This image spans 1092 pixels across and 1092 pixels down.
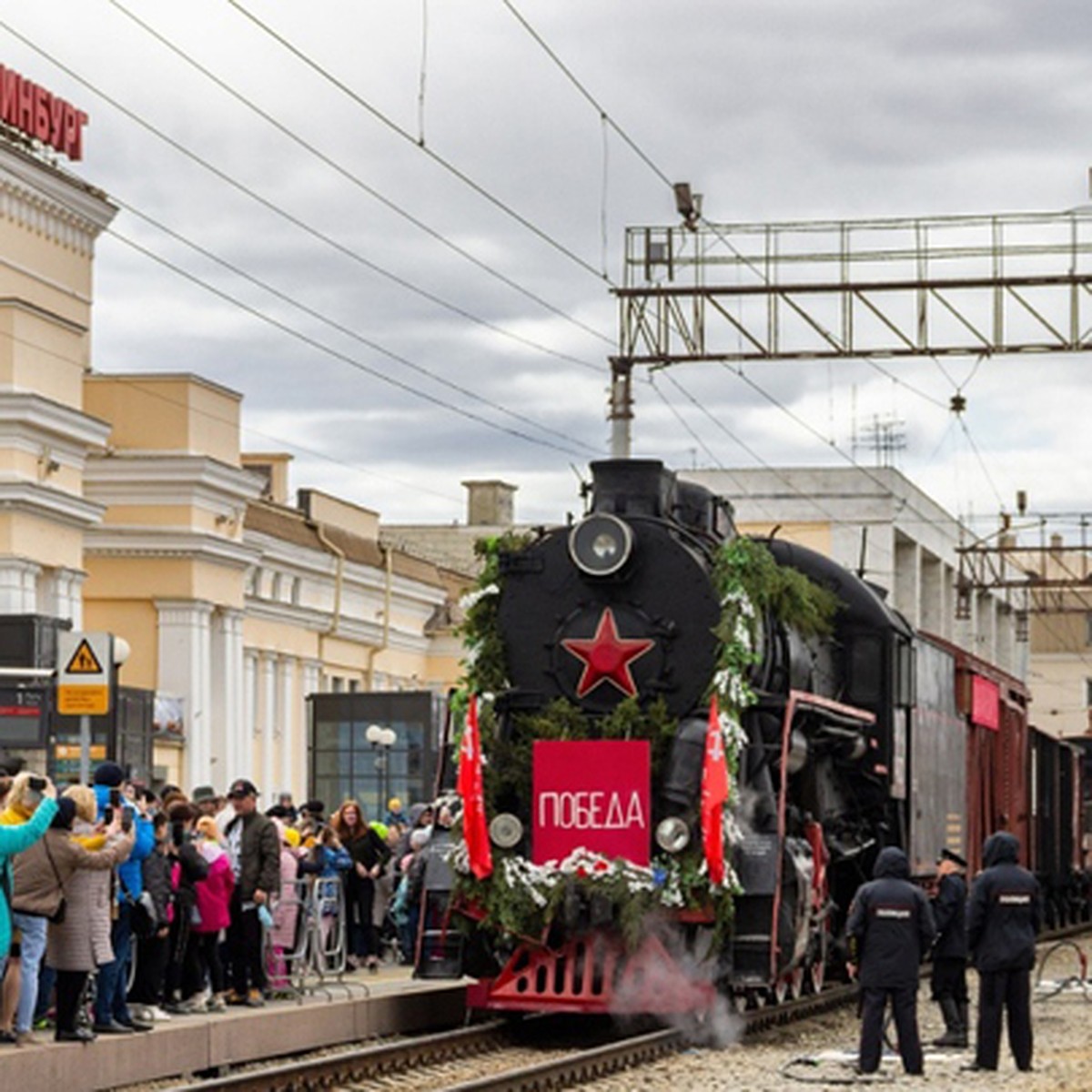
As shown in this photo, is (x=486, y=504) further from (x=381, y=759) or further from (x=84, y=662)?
(x=84, y=662)

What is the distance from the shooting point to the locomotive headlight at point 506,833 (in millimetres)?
19891

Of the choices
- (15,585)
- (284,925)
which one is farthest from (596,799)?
(15,585)

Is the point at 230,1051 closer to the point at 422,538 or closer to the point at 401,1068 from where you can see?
the point at 401,1068

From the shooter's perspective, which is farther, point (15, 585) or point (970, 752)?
point (15, 585)

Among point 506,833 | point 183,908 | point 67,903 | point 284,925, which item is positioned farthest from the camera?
point 284,925

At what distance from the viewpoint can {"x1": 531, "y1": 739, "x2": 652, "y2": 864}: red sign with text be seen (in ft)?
64.7

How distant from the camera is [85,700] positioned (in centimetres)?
2022

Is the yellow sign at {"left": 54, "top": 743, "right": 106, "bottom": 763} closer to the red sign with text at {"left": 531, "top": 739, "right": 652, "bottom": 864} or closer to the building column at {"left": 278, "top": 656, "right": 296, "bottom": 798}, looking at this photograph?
the red sign with text at {"left": 531, "top": 739, "right": 652, "bottom": 864}

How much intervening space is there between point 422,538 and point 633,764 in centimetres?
6663

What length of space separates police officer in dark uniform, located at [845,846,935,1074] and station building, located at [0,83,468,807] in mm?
15696

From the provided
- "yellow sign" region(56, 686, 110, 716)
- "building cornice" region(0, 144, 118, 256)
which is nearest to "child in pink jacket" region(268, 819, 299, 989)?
"yellow sign" region(56, 686, 110, 716)

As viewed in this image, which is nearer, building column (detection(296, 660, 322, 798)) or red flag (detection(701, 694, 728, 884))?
red flag (detection(701, 694, 728, 884))

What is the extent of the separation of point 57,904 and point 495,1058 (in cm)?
438

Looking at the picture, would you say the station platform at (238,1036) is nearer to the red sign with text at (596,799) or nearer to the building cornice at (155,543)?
the red sign with text at (596,799)
